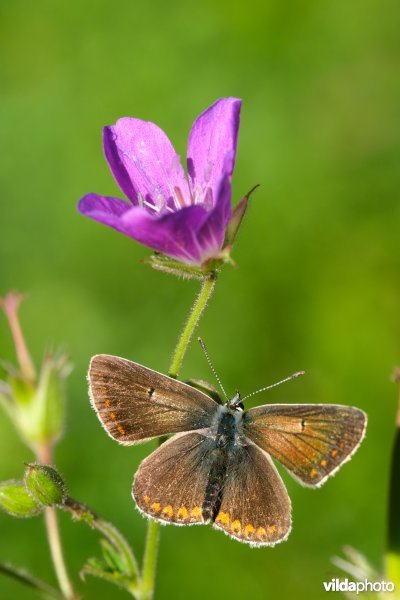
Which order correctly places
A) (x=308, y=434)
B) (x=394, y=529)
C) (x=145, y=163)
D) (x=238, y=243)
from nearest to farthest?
(x=308, y=434) < (x=394, y=529) < (x=145, y=163) < (x=238, y=243)

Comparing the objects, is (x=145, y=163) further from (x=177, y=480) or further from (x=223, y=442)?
(x=177, y=480)

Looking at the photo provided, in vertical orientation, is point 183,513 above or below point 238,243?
below

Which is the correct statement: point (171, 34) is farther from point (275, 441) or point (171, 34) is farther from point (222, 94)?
point (275, 441)

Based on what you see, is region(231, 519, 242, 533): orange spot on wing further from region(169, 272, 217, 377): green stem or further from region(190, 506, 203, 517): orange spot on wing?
region(169, 272, 217, 377): green stem

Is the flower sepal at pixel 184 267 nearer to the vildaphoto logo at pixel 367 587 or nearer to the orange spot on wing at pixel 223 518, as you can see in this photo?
the orange spot on wing at pixel 223 518

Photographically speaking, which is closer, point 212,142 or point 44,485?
point 44,485

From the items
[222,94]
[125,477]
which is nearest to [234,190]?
[222,94]

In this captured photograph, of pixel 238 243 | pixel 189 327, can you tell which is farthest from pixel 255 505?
pixel 238 243
